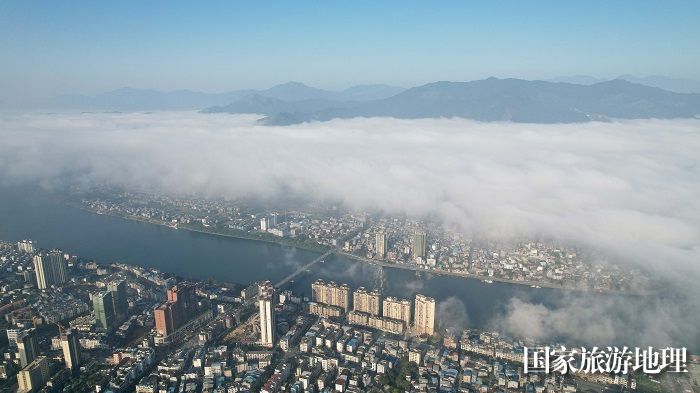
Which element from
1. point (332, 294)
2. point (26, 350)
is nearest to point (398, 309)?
point (332, 294)

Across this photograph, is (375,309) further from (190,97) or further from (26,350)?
(190,97)

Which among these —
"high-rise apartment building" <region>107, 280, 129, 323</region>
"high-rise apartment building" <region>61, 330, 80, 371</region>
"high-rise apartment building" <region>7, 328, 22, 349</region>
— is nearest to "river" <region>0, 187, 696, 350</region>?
"high-rise apartment building" <region>107, 280, 129, 323</region>

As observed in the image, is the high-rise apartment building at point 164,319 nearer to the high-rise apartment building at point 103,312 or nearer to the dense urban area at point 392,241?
the high-rise apartment building at point 103,312

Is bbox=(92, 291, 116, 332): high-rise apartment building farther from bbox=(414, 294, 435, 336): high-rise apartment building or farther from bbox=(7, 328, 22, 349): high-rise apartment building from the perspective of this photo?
bbox=(414, 294, 435, 336): high-rise apartment building

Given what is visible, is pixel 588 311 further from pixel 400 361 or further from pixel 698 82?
pixel 698 82

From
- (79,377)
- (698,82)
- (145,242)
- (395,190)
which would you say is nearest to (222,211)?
(145,242)
